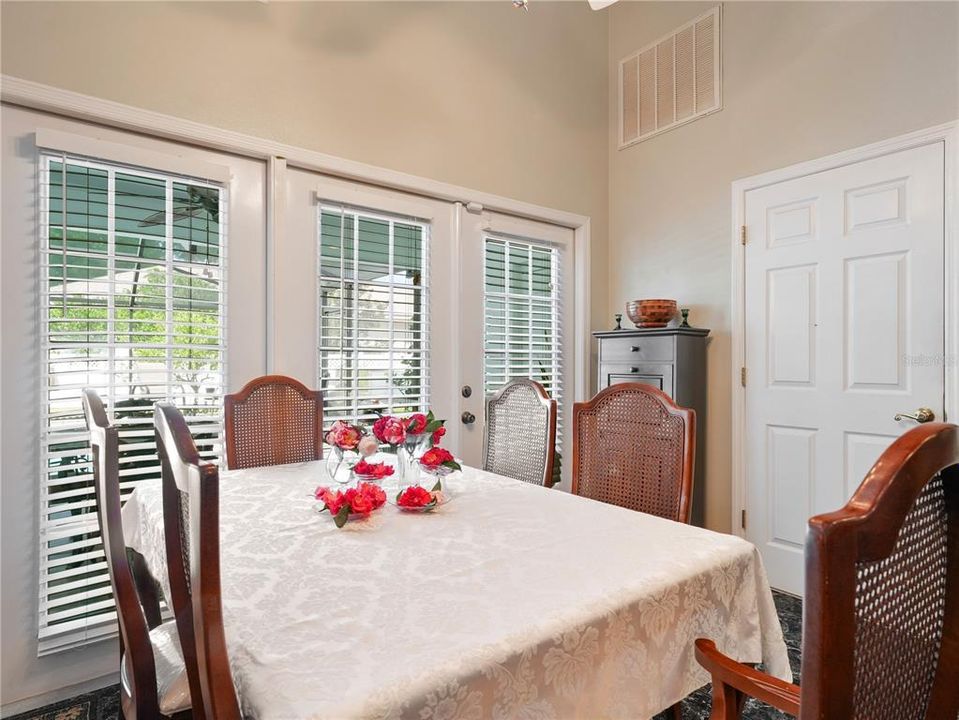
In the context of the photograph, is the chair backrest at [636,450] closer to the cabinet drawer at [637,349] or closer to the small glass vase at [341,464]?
the small glass vase at [341,464]

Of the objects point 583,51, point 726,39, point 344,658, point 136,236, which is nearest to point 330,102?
point 136,236

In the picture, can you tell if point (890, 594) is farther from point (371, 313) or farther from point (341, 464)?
point (371, 313)

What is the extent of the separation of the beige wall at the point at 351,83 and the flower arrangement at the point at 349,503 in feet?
4.36

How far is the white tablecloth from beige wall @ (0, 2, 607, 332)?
5.78ft

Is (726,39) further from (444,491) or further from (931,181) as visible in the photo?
(444,491)

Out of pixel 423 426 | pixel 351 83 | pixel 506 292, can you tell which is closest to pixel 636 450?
pixel 423 426

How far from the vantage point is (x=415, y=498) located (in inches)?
56.3

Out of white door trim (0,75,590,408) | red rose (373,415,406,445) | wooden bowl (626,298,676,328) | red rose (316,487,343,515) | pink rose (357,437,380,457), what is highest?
white door trim (0,75,590,408)

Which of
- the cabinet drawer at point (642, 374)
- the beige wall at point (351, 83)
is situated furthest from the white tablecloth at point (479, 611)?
the cabinet drawer at point (642, 374)

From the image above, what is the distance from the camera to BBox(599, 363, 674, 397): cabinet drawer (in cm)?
294

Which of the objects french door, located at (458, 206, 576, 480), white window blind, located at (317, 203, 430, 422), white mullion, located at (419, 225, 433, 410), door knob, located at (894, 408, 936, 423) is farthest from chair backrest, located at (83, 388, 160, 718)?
door knob, located at (894, 408, 936, 423)

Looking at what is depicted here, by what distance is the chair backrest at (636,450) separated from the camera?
159cm

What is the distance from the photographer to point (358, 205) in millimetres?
2658

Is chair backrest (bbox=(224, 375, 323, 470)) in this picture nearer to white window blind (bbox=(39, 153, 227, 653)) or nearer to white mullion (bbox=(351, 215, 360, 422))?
white window blind (bbox=(39, 153, 227, 653))
